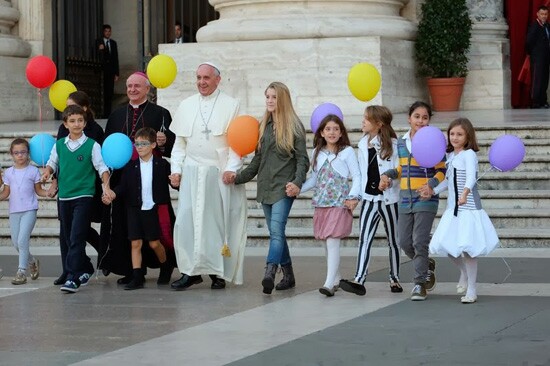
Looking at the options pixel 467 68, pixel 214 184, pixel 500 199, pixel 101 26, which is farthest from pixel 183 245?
pixel 101 26

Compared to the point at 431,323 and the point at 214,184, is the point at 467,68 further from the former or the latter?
the point at 431,323

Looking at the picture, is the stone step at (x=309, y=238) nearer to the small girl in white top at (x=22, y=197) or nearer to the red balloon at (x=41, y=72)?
the red balloon at (x=41, y=72)

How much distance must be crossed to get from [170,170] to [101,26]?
14023 millimetres

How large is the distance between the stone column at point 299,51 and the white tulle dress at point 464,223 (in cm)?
793

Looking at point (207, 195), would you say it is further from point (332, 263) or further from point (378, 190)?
point (378, 190)

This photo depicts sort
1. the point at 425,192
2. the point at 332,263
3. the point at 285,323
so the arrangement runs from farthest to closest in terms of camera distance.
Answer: the point at 332,263 < the point at 425,192 < the point at 285,323

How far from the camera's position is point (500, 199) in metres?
13.5

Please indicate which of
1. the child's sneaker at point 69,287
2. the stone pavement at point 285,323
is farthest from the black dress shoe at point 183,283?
the child's sneaker at point 69,287

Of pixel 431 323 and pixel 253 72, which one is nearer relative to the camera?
pixel 431 323

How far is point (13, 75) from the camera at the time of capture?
21219 millimetres

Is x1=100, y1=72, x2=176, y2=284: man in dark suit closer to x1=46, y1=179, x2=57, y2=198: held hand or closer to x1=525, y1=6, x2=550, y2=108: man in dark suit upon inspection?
x1=46, y1=179, x2=57, y2=198: held hand

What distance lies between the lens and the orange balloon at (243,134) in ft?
34.3

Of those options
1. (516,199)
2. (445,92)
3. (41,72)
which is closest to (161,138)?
(41,72)

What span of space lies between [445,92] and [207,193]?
30.8ft
